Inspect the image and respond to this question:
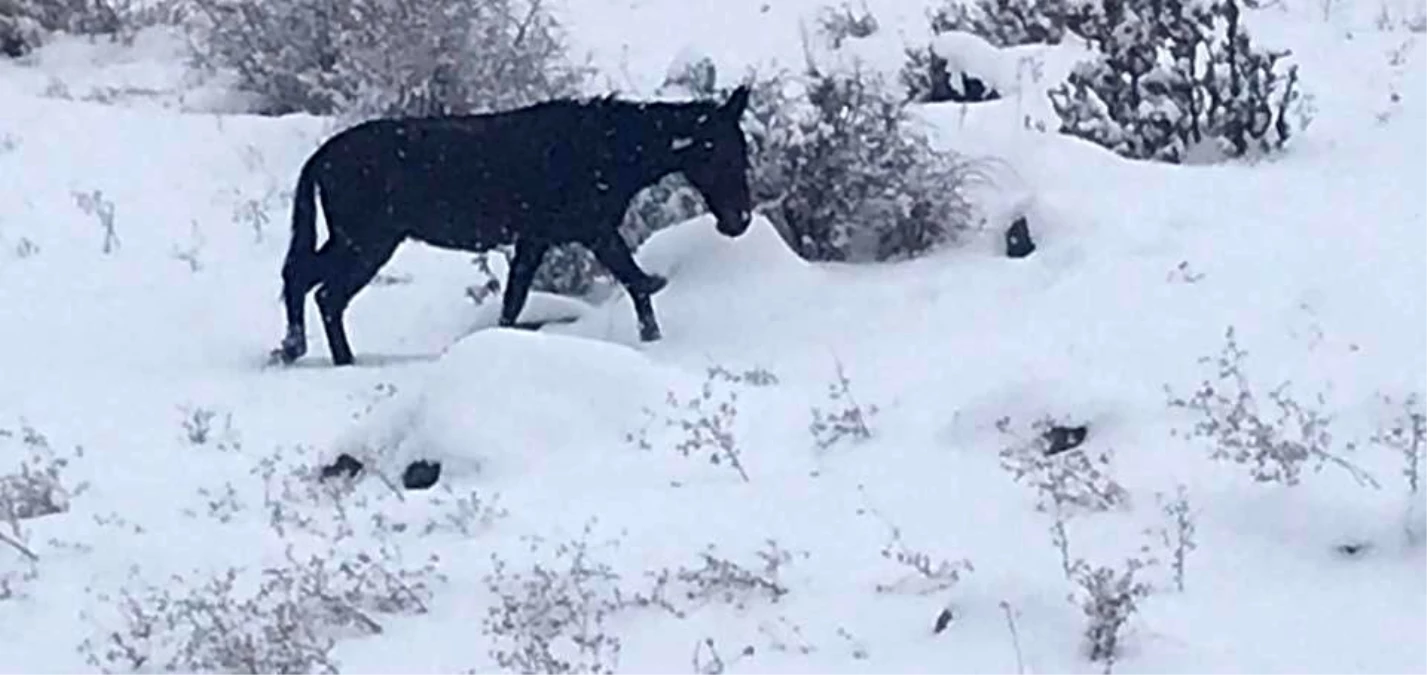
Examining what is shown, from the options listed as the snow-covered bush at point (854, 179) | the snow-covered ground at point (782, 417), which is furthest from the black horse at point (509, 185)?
the snow-covered bush at point (854, 179)

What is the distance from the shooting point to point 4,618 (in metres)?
6.49


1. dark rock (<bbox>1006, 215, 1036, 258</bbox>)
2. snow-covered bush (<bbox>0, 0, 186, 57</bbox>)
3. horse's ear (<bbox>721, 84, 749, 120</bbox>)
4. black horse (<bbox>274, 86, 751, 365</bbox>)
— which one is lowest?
snow-covered bush (<bbox>0, 0, 186, 57</bbox>)

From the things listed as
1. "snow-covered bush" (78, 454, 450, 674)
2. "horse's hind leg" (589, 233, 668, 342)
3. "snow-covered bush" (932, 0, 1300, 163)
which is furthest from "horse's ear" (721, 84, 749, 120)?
"snow-covered bush" (78, 454, 450, 674)

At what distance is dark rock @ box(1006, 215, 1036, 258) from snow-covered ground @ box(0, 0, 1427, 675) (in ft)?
0.27

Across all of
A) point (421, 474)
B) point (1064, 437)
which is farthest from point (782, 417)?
point (421, 474)

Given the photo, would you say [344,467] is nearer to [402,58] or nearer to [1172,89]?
[1172,89]

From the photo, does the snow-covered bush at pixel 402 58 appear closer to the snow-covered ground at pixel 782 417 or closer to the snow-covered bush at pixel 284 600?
the snow-covered ground at pixel 782 417

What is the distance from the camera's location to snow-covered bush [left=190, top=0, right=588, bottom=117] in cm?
1295

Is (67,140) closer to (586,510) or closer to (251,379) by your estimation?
(251,379)

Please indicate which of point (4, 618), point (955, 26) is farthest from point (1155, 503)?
point (955, 26)

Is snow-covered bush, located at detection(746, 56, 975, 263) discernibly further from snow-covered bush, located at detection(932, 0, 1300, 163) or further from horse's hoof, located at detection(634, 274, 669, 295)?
snow-covered bush, located at detection(932, 0, 1300, 163)

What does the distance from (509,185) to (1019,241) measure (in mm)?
2069

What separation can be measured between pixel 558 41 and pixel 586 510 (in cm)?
759

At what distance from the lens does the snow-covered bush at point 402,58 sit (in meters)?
13.0
